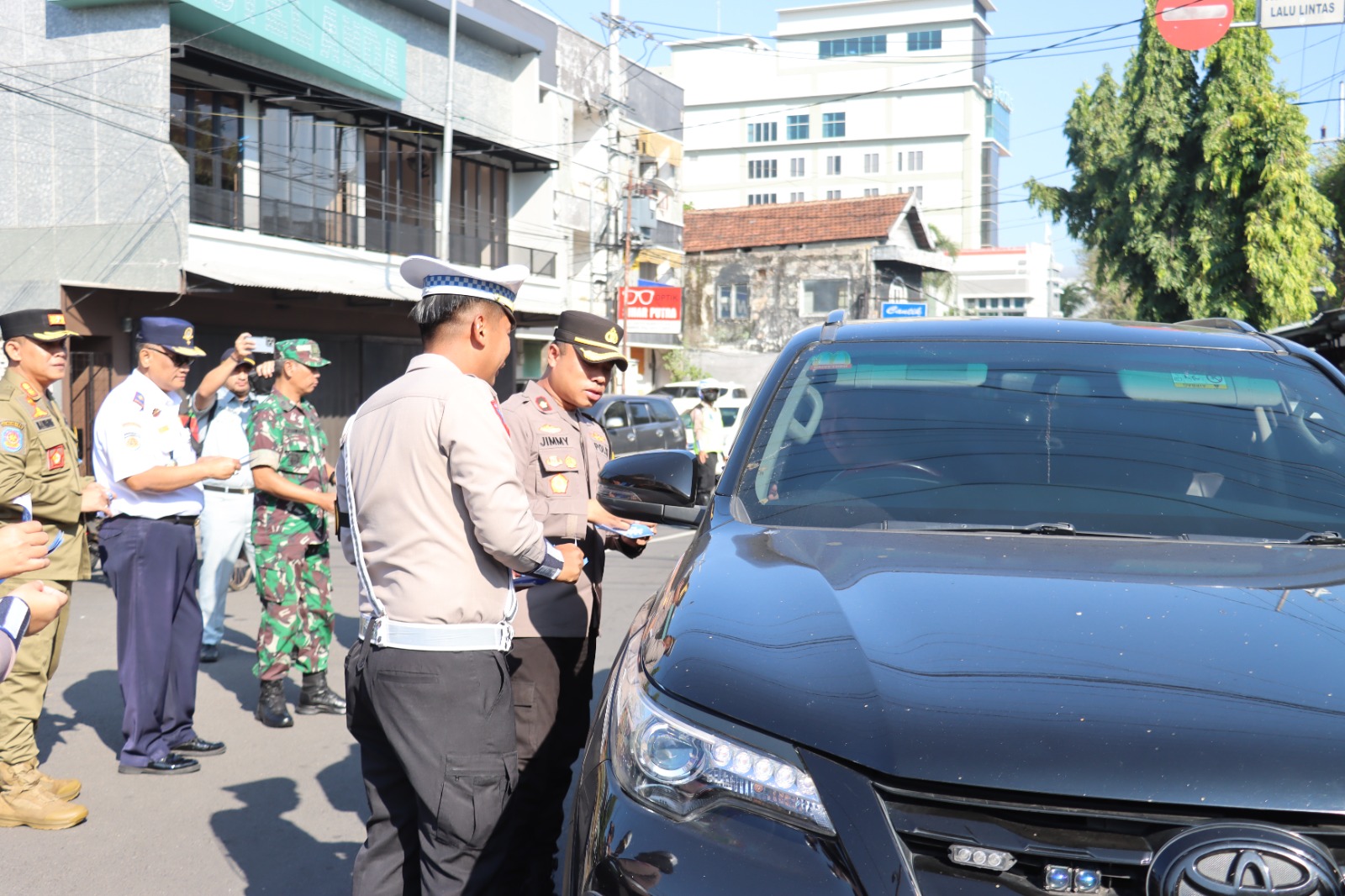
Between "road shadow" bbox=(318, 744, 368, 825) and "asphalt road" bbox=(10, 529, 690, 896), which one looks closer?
"asphalt road" bbox=(10, 529, 690, 896)

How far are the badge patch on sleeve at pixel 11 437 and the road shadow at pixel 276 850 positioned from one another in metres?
1.64

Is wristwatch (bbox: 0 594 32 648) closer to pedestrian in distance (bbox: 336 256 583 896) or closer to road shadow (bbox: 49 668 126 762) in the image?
pedestrian in distance (bbox: 336 256 583 896)

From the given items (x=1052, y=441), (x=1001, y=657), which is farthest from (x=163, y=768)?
(x=1001, y=657)

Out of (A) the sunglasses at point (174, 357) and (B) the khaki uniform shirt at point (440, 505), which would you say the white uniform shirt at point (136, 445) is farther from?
(B) the khaki uniform shirt at point (440, 505)

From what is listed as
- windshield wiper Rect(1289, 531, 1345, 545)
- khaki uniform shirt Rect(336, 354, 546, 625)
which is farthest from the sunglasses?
windshield wiper Rect(1289, 531, 1345, 545)

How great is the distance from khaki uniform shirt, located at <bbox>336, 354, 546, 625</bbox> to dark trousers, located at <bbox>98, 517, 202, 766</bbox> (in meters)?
2.94

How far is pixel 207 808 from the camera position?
5102 millimetres

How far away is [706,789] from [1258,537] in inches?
63.7

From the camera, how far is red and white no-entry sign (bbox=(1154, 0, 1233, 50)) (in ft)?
50.7

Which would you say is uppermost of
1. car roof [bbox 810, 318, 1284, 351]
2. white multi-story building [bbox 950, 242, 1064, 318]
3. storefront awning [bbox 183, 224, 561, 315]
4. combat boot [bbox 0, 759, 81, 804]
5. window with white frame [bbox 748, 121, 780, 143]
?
window with white frame [bbox 748, 121, 780, 143]

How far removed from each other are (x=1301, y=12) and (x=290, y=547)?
12.3m

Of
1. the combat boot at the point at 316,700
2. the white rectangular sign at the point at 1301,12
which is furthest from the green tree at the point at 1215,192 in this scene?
the combat boot at the point at 316,700

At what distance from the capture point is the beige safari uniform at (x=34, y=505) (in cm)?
475

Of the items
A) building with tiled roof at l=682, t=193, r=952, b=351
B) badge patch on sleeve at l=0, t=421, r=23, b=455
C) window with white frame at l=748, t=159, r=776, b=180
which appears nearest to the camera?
badge patch on sleeve at l=0, t=421, r=23, b=455
